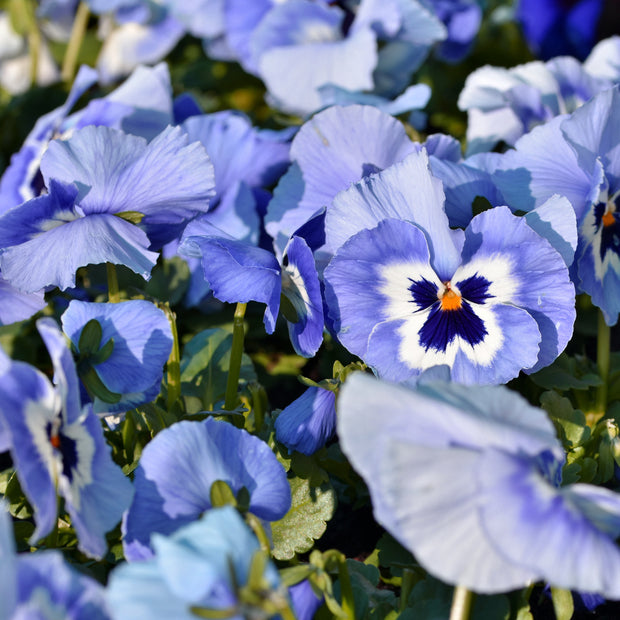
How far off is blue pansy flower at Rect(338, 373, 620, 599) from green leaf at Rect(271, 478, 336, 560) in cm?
26

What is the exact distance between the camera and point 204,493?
67 centimetres

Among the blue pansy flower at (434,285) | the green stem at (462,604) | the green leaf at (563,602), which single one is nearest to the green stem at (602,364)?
the blue pansy flower at (434,285)

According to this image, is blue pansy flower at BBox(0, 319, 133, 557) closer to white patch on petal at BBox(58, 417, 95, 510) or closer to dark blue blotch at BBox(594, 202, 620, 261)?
white patch on petal at BBox(58, 417, 95, 510)

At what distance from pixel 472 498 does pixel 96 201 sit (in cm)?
48

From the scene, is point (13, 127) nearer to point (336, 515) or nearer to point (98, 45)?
point (98, 45)

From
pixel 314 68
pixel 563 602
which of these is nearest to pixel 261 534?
pixel 563 602

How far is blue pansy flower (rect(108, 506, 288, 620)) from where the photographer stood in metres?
0.50

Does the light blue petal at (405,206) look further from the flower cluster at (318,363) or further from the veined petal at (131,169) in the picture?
the veined petal at (131,169)

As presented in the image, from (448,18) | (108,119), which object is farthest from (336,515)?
(448,18)

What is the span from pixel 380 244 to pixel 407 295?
0.06 m

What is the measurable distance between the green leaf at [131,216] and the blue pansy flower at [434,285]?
0.19m

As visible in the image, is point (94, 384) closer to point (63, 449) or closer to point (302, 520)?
point (63, 449)

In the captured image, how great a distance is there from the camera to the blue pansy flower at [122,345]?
0.74m

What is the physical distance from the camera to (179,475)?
66 centimetres
